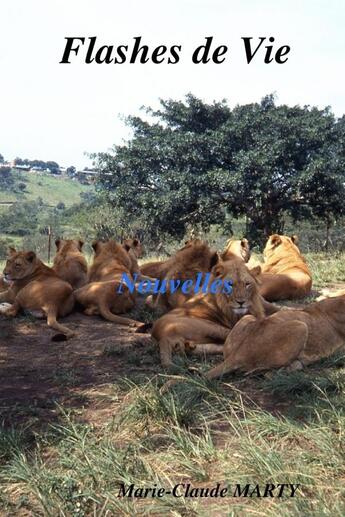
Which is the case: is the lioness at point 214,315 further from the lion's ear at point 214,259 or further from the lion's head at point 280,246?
the lion's head at point 280,246

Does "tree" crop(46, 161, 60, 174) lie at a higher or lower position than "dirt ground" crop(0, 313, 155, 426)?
higher

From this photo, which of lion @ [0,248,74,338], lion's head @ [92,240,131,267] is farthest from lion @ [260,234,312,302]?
lion @ [0,248,74,338]

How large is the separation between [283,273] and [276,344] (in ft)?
13.8

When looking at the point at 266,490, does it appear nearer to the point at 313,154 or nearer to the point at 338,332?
the point at 338,332

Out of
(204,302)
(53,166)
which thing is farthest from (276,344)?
(53,166)

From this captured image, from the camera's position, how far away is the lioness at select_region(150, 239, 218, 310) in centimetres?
738

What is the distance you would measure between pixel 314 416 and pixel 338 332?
1800 millimetres

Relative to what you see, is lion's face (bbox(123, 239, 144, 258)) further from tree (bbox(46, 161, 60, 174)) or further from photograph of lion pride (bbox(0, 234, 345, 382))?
tree (bbox(46, 161, 60, 174))

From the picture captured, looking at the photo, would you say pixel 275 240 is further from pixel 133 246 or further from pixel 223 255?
pixel 133 246

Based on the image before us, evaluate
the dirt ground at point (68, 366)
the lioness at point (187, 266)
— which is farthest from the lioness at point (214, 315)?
the lioness at point (187, 266)

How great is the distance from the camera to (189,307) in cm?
618

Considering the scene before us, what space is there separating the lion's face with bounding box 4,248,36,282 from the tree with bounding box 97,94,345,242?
1132cm

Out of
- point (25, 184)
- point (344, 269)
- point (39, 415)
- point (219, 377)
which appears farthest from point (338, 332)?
point (25, 184)

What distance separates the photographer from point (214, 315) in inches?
239
